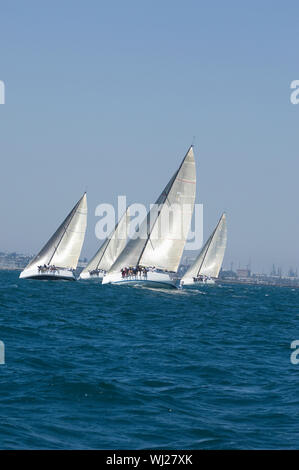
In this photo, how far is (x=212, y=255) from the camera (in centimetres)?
10112

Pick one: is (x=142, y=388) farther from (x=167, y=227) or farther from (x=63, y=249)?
(x=63, y=249)

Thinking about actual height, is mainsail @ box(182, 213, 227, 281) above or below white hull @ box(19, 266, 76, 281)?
above

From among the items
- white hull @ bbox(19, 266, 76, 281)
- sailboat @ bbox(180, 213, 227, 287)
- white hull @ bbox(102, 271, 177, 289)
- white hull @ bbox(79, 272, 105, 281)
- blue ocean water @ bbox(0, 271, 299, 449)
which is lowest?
blue ocean water @ bbox(0, 271, 299, 449)

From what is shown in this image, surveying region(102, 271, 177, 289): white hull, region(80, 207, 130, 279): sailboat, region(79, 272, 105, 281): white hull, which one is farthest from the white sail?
region(102, 271, 177, 289): white hull

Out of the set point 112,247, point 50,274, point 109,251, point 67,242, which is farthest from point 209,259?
point 50,274

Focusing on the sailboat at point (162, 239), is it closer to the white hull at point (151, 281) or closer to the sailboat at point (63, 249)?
the white hull at point (151, 281)

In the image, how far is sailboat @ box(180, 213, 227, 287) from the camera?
97562mm

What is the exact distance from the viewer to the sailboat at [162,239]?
2274 inches

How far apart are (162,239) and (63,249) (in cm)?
1569

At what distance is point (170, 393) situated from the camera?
48.3ft

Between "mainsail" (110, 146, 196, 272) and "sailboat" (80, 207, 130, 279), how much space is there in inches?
1150

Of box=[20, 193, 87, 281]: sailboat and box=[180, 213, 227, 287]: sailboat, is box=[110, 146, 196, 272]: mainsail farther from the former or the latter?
box=[180, 213, 227, 287]: sailboat

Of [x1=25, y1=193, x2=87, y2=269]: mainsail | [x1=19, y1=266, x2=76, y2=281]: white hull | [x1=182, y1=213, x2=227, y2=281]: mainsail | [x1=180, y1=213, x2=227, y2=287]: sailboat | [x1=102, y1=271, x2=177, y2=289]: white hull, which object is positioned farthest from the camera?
[x1=180, y1=213, x2=227, y2=287]: sailboat
